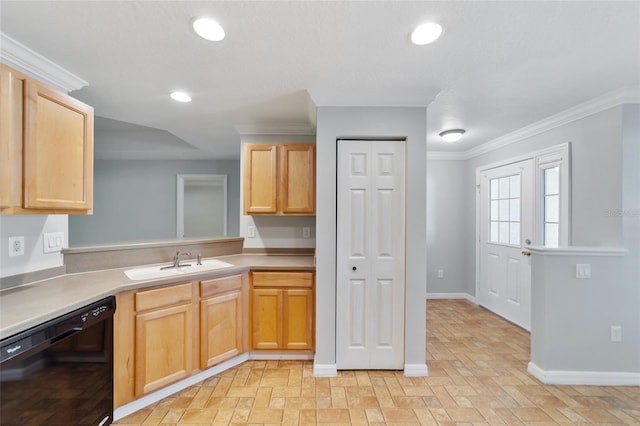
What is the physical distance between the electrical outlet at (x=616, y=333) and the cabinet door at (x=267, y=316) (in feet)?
9.20

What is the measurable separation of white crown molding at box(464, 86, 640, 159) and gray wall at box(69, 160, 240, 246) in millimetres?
5247

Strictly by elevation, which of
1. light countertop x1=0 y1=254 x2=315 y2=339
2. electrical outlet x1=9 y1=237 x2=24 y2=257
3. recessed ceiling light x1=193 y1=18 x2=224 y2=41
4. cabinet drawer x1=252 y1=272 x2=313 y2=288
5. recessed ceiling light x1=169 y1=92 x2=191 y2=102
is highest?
recessed ceiling light x1=169 y1=92 x2=191 y2=102

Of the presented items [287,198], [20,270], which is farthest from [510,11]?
[20,270]

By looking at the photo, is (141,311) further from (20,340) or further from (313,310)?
(313,310)

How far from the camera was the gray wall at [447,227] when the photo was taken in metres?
4.76

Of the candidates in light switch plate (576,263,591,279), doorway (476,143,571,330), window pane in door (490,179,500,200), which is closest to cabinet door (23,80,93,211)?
light switch plate (576,263,591,279)

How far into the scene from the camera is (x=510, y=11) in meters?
1.47

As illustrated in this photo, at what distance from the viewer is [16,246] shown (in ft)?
6.24

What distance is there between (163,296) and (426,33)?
2.44 meters

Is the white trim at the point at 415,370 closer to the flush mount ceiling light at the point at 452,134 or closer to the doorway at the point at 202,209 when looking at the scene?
the flush mount ceiling light at the point at 452,134

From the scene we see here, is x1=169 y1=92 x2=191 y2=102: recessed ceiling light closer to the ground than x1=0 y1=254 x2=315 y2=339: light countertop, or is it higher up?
higher up

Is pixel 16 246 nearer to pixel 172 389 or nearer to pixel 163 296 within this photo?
pixel 163 296

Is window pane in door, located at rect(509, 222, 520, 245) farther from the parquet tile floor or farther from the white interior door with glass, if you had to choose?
the parquet tile floor

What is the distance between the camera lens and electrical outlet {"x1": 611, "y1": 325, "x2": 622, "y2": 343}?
95.8 inches
